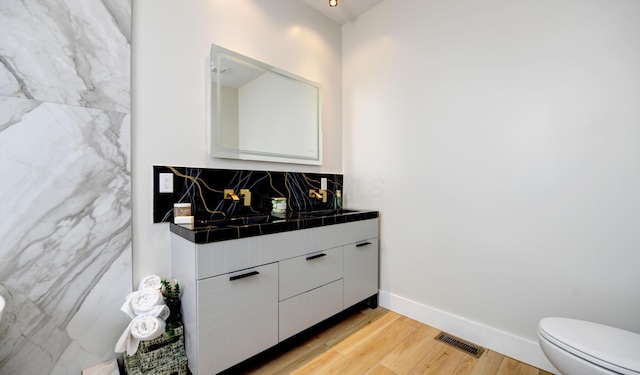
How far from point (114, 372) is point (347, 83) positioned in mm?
2776

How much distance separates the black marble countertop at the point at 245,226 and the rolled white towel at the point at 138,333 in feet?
1.42

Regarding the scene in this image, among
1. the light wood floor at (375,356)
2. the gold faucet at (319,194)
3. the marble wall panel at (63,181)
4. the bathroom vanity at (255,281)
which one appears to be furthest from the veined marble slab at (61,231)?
the gold faucet at (319,194)

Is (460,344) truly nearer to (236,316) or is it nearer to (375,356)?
(375,356)

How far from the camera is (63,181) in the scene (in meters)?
1.32

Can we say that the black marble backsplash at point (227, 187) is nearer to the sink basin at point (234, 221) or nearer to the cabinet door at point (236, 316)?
the sink basin at point (234, 221)

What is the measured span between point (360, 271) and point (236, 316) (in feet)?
3.54

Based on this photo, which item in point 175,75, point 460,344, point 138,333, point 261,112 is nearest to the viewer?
point 138,333

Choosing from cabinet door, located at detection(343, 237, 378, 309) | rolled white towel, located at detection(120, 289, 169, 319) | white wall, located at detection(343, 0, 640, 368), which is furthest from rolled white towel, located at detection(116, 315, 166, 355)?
white wall, located at detection(343, 0, 640, 368)

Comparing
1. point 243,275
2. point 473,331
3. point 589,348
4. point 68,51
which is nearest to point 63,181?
point 68,51

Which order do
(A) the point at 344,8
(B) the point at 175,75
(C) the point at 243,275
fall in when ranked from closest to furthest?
(C) the point at 243,275 < (B) the point at 175,75 < (A) the point at 344,8

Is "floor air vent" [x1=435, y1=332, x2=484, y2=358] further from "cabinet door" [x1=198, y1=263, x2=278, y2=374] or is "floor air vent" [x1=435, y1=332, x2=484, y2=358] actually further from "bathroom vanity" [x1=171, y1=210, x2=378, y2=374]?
"cabinet door" [x1=198, y1=263, x2=278, y2=374]

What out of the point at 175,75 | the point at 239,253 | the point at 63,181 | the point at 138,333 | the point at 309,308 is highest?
the point at 175,75

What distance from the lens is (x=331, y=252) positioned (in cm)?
192

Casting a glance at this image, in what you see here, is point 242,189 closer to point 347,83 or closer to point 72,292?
point 72,292
